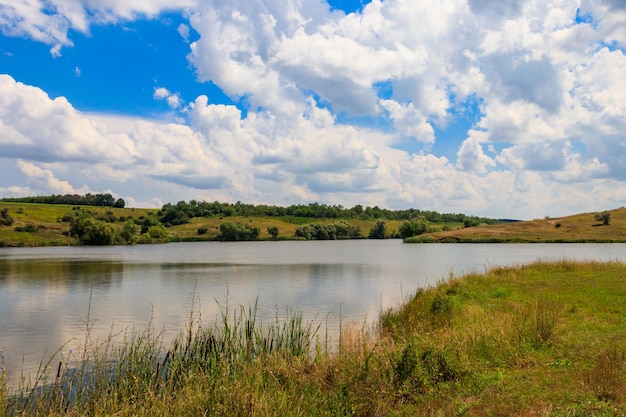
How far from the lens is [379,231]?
168875 mm

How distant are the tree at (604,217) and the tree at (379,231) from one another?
229 feet

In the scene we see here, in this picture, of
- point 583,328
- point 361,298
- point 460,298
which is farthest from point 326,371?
point 361,298

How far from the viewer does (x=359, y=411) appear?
28.5ft

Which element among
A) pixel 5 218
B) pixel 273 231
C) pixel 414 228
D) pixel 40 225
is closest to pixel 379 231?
pixel 414 228

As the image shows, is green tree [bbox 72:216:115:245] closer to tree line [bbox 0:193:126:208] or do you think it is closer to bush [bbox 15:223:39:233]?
bush [bbox 15:223:39:233]

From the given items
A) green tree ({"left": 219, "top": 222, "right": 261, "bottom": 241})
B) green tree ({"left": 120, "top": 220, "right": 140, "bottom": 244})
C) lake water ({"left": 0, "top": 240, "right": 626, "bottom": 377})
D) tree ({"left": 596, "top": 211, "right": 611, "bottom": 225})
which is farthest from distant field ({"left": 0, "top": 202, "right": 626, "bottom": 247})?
lake water ({"left": 0, "top": 240, "right": 626, "bottom": 377})

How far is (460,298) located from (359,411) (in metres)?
14.1

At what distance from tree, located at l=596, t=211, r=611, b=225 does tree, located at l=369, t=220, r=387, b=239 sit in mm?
69931

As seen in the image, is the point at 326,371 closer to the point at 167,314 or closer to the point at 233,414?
the point at 233,414

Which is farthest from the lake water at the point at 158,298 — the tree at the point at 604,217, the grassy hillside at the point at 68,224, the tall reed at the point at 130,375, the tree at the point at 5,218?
the tree at the point at 604,217

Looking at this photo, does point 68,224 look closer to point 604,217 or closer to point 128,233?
point 128,233

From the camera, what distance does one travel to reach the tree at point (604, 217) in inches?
4476

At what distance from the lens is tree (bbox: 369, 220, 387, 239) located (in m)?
169

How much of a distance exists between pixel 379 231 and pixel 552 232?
66.7m
